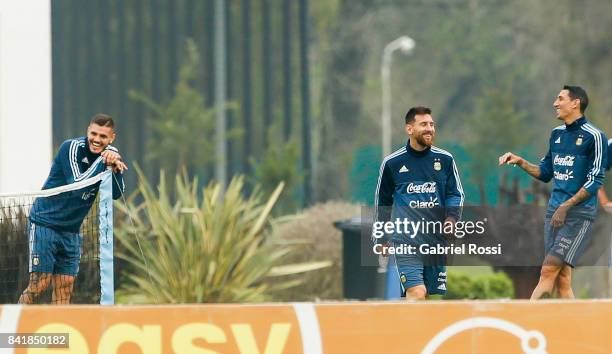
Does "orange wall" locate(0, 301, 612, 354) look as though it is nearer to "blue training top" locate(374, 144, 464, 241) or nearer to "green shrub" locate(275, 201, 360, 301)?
"blue training top" locate(374, 144, 464, 241)

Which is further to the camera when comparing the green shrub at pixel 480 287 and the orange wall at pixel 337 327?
the green shrub at pixel 480 287

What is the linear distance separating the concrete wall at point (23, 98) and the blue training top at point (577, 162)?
29.3 ft

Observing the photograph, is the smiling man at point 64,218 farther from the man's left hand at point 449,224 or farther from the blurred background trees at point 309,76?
the blurred background trees at point 309,76

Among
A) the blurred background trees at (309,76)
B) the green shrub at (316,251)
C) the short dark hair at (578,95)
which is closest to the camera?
the short dark hair at (578,95)

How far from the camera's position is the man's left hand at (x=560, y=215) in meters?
12.2

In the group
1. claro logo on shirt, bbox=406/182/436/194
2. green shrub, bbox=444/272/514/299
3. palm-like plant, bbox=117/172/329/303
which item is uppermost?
claro logo on shirt, bbox=406/182/436/194

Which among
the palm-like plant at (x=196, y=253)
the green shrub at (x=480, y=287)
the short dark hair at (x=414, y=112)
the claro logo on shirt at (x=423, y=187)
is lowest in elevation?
the green shrub at (x=480, y=287)

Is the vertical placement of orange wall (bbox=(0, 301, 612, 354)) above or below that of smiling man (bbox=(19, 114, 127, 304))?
below

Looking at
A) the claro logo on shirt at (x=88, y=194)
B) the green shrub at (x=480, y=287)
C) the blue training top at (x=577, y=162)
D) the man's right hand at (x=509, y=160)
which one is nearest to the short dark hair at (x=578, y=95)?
the blue training top at (x=577, y=162)

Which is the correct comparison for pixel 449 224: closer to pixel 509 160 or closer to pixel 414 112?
pixel 509 160

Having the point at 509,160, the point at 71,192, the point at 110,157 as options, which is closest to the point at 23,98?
the point at 71,192

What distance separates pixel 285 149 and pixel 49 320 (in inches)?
1458

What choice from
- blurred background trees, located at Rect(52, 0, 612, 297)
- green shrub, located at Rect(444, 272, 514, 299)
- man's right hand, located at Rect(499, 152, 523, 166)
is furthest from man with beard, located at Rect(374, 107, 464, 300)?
blurred background trees, located at Rect(52, 0, 612, 297)

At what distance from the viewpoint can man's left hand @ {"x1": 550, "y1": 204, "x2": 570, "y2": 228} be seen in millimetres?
12227
